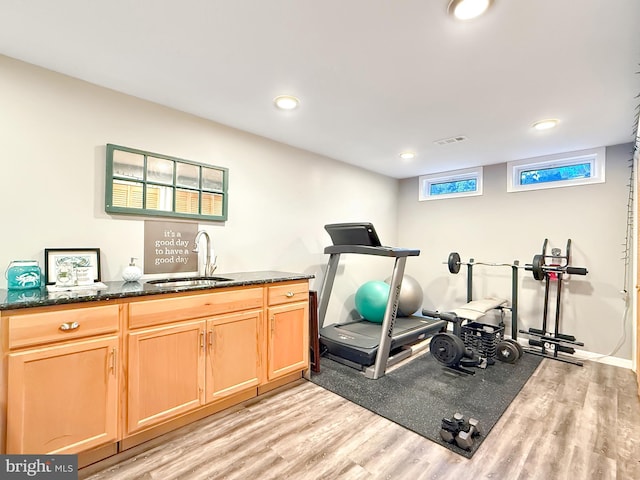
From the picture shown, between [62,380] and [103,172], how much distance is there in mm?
1462

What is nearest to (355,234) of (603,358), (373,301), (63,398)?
(373,301)

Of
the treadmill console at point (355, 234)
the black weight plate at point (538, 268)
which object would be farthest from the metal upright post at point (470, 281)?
the treadmill console at point (355, 234)

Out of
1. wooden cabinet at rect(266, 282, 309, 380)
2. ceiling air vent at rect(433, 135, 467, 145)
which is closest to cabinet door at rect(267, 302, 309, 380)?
wooden cabinet at rect(266, 282, 309, 380)

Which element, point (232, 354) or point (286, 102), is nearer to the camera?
point (232, 354)

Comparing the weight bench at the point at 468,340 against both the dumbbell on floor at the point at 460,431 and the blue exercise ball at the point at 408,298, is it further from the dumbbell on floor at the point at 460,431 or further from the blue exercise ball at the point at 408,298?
the dumbbell on floor at the point at 460,431

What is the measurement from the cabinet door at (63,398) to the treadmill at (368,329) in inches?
83.5

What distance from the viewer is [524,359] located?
3.50 metres

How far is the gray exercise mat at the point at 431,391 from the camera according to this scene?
2279 mm

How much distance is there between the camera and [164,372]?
2.02m

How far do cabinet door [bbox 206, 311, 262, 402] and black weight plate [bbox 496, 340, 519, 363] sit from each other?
2.70 m

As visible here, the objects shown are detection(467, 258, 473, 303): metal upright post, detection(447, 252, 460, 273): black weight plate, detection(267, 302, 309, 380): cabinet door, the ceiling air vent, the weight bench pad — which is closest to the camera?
detection(267, 302, 309, 380): cabinet door

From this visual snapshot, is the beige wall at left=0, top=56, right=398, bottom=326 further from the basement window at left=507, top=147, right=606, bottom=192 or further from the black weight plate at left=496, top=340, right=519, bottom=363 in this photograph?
the basement window at left=507, top=147, right=606, bottom=192

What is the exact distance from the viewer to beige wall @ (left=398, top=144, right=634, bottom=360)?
3.44 meters

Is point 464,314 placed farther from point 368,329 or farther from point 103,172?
point 103,172
